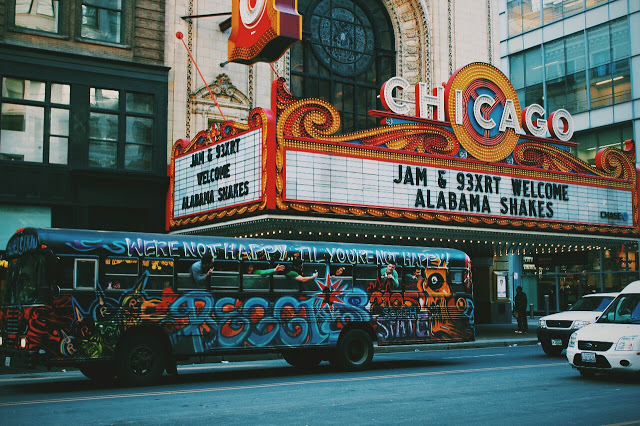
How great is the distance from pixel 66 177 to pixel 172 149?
3.51m

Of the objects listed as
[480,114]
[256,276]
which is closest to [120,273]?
[256,276]

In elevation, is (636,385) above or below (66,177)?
below

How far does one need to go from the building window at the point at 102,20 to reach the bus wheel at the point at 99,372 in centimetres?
1298

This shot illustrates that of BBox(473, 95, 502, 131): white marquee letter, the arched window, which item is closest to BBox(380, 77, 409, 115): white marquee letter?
BBox(473, 95, 502, 131): white marquee letter

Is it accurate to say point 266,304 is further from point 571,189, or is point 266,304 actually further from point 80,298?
point 571,189

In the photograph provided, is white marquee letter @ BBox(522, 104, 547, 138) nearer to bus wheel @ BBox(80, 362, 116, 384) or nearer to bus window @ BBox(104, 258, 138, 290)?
bus window @ BBox(104, 258, 138, 290)

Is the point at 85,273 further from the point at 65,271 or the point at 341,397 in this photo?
the point at 341,397

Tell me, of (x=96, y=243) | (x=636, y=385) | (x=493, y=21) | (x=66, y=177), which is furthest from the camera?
(x=493, y=21)

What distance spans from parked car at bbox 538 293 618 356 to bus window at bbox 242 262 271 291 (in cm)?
810

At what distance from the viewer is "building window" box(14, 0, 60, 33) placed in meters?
22.4

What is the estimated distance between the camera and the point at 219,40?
84.6 ft

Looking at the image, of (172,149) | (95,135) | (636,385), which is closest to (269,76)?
(172,149)

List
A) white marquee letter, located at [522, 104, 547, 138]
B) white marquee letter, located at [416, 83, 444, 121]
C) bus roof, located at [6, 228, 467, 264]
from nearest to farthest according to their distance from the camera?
bus roof, located at [6, 228, 467, 264] < white marquee letter, located at [416, 83, 444, 121] < white marquee letter, located at [522, 104, 547, 138]

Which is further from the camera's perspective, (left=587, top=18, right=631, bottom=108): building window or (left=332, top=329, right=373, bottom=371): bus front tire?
(left=587, top=18, right=631, bottom=108): building window
